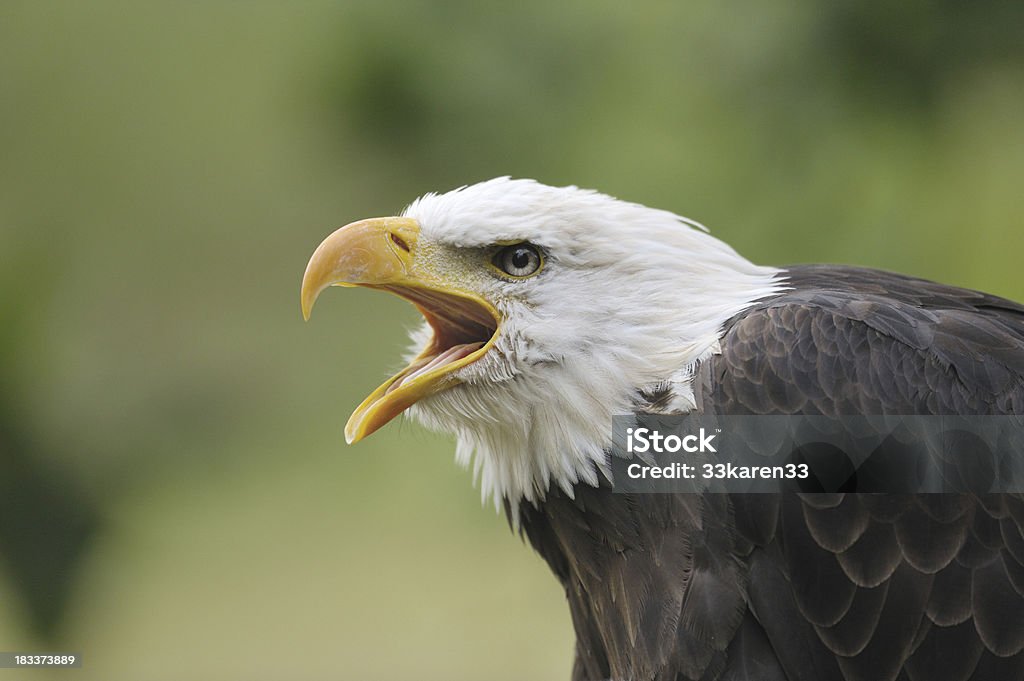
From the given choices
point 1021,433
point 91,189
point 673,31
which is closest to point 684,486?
point 1021,433

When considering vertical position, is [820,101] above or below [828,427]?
above

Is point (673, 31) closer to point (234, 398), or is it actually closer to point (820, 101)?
point (820, 101)

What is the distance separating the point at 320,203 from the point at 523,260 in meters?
2.37

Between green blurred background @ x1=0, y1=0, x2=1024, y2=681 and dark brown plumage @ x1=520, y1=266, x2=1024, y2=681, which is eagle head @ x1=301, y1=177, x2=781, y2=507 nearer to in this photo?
dark brown plumage @ x1=520, y1=266, x2=1024, y2=681

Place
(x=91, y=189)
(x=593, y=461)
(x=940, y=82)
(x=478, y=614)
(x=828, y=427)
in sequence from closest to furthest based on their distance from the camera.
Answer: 1. (x=828, y=427)
2. (x=593, y=461)
3. (x=940, y=82)
4. (x=91, y=189)
5. (x=478, y=614)

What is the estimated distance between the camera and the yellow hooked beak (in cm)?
220

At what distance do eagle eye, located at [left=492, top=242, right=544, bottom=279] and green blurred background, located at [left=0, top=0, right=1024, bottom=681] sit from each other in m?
1.98

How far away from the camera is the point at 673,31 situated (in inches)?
163

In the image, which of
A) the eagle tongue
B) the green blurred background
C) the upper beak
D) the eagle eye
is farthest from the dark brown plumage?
the green blurred background

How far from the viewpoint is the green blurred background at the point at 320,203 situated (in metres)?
3.93

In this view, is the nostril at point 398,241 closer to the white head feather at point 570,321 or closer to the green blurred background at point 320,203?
the white head feather at point 570,321

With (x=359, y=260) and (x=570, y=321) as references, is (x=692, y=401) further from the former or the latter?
(x=359, y=260)

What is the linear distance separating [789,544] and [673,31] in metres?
2.65

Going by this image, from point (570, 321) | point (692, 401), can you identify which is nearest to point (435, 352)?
point (570, 321)
